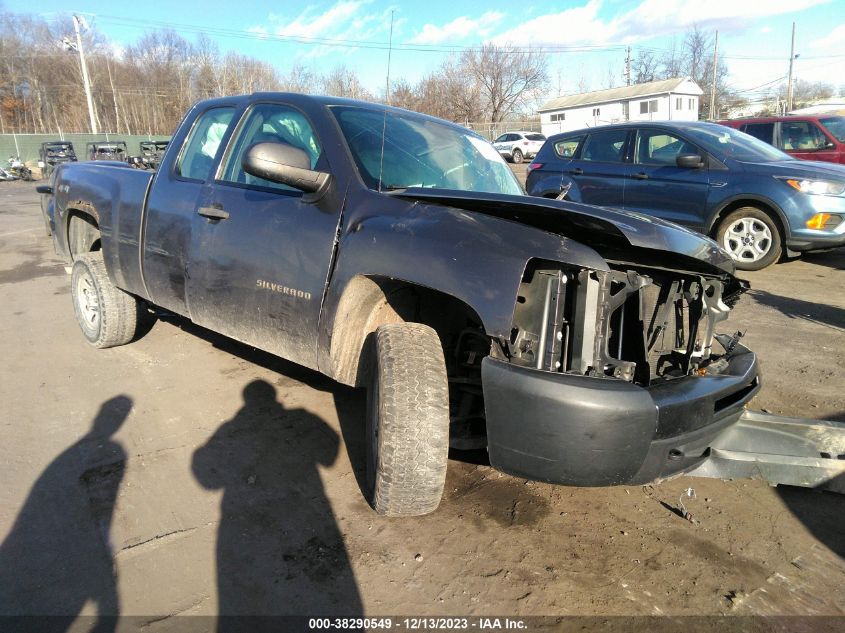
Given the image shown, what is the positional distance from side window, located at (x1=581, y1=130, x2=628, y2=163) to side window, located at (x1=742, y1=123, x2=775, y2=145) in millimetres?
A: 4224

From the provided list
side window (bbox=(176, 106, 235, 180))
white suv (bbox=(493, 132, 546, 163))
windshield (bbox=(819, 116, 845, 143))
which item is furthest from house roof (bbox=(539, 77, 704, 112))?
side window (bbox=(176, 106, 235, 180))

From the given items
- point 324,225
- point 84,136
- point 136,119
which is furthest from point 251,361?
point 136,119

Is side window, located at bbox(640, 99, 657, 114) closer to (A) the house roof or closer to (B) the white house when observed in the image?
(B) the white house

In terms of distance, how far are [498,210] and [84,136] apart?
47323 millimetres

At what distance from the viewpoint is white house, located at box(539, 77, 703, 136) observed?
49.1 meters

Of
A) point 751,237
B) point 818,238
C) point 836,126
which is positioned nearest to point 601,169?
point 751,237

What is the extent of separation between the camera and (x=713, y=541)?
2.55m

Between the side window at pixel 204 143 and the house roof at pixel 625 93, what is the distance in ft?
172

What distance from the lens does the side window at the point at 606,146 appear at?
8.04 meters

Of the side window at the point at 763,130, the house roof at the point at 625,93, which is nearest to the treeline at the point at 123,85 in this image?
the house roof at the point at 625,93

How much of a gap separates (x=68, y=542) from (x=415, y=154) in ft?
8.03

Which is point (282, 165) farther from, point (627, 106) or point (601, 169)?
point (627, 106)

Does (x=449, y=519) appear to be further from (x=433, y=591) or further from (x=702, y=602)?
(x=702, y=602)

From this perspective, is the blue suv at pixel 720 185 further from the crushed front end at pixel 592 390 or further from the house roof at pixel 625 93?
the house roof at pixel 625 93
